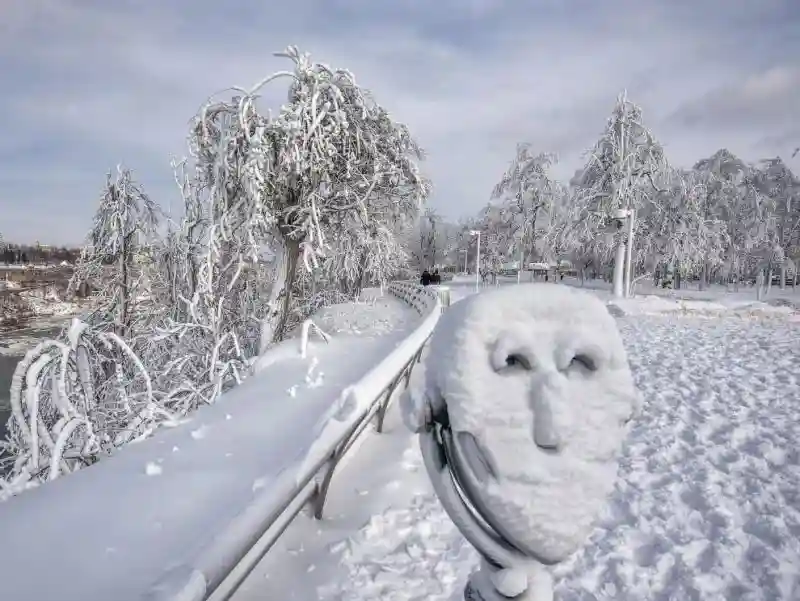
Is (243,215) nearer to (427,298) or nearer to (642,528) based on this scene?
(427,298)

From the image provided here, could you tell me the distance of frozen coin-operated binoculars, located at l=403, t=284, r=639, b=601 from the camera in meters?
1.44

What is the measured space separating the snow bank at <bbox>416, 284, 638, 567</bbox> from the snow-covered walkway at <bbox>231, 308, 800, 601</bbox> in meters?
1.59

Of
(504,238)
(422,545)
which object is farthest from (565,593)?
(504,238)

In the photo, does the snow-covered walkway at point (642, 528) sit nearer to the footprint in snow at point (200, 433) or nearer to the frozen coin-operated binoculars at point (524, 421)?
the footprint in snow at point (200, 433)

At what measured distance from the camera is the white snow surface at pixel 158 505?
5.85ft

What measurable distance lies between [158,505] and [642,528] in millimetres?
3265

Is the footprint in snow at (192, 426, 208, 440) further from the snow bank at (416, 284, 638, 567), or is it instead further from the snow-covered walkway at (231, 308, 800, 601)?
the snow bank at (416, 284, 638, 567)

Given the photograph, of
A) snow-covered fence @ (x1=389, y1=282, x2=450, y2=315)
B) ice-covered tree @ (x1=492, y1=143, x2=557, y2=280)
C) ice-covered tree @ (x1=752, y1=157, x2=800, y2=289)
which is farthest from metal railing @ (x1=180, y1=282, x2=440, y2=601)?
ice-covered tree @ (x1=752, y1=157, x2=800, y2=289)

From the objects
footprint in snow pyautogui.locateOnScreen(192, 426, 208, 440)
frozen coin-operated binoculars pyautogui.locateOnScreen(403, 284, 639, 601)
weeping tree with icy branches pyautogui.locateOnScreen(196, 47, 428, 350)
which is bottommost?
footprint in snow pyautogui.locateOnScreen(192, 426, 208, 440)

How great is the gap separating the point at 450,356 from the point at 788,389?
23.9 feet

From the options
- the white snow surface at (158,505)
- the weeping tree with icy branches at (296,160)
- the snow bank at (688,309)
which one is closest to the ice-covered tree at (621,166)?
the snow bank at (688,309)

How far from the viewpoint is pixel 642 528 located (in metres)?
3.49

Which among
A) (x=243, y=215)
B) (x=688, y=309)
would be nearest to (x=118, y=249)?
(x=243, y=215)

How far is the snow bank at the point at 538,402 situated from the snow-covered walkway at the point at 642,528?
1591mm
